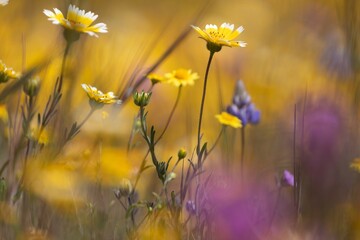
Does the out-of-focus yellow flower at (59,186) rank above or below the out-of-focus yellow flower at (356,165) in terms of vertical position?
below

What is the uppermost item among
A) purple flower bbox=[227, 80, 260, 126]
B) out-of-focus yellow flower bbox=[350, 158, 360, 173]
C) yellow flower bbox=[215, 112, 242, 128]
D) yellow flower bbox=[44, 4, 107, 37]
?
yellow flower bbox=[44, 4, 107, 37]

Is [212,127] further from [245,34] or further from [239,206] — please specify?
[245,34]

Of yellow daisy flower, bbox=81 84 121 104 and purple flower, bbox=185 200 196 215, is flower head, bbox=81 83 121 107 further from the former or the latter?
purple flower, bbox=185 200 196 215

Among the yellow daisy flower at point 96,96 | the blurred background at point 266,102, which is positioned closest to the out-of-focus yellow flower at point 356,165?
the blurred background at point 266,102

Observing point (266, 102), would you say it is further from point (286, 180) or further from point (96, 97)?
point (96, 97)

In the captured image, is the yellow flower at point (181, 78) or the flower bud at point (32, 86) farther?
the yellow flower at point (181, 78)

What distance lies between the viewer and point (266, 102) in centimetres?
174

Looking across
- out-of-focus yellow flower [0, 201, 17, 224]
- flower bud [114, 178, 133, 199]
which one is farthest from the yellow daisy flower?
out-of-focus yellow flower [0, 201, 17, 224]

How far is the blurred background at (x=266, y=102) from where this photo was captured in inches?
27.7

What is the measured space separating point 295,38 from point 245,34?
4.37 ft

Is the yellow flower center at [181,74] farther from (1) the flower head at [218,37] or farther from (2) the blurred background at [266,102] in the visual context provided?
(1) the flower head at [218,37]

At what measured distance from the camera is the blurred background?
27.7 inches

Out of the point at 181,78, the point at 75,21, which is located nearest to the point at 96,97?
the point at 75,21

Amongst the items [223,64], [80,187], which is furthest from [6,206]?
[223,64]
